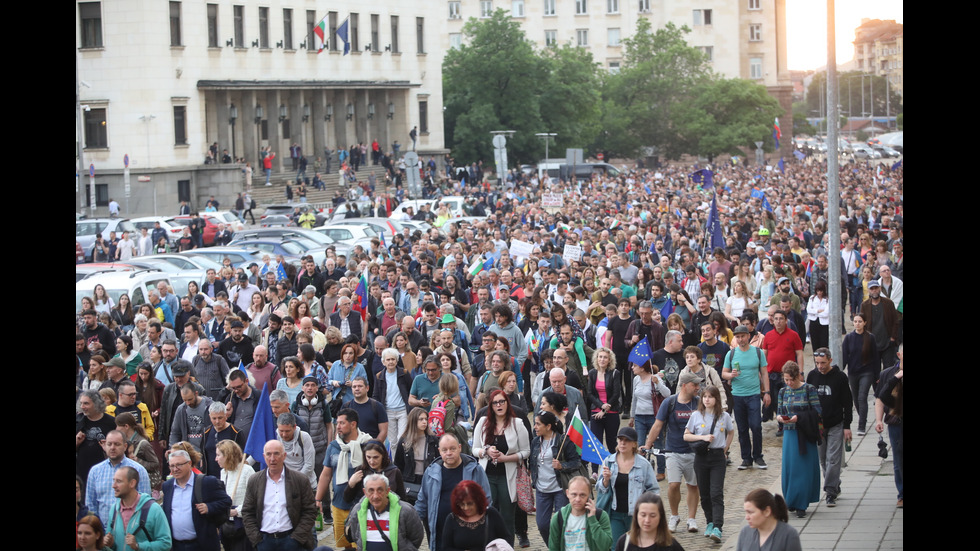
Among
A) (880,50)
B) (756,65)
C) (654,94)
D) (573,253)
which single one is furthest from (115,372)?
(880,50)

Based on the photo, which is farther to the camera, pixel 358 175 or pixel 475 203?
pixel 358 175

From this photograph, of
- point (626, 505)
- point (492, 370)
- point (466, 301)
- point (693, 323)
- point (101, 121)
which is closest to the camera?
point (626, 505)

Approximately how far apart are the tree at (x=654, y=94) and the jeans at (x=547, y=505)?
8145cm

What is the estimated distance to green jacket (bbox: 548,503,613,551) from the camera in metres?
9.18

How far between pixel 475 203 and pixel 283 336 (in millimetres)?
34259

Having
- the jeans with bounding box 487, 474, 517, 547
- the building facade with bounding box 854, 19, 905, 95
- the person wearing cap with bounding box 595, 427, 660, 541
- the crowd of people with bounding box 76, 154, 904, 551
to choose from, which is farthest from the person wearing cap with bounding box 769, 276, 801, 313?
the building facade with bounding box 854, 19, 905, 95

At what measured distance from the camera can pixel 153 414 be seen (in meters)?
14.0

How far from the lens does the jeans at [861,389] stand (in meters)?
15.4

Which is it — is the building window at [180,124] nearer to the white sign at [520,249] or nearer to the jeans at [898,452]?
the white sign at [520,249]

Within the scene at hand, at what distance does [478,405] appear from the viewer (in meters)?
12.0

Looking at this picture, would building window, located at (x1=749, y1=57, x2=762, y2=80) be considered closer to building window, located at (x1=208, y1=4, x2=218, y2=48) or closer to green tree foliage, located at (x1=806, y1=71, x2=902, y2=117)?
green tree foliage, located at (x1=806, y1=71, x2=902, y2=117)

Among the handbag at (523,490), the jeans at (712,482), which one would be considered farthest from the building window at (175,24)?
the handbag at (523,490)
